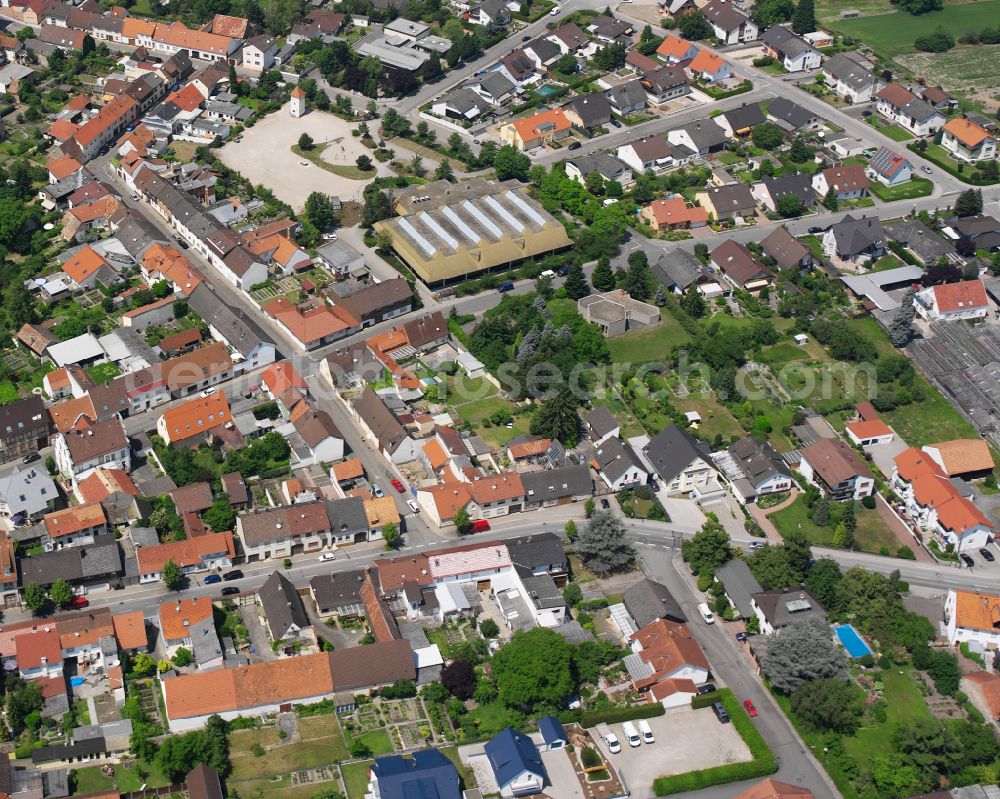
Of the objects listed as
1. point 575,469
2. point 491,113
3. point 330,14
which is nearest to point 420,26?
point 330,14

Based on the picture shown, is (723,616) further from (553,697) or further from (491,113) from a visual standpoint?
(491,113)


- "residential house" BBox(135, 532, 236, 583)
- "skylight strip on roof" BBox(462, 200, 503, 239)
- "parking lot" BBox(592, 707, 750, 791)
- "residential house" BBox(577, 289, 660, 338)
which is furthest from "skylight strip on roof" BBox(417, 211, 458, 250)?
"parking lot" BBox(592, 707, 750, 791)

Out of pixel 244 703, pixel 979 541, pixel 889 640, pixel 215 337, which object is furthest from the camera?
pixel 215 337

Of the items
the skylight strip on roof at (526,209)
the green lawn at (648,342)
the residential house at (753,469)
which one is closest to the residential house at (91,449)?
the green lawn at (648,342)

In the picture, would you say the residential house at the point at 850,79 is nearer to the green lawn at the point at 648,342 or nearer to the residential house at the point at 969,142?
the residential house at the point at 969,142

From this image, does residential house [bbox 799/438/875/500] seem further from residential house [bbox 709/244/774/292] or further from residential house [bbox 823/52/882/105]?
residential house [bbox 823/52/882/105]

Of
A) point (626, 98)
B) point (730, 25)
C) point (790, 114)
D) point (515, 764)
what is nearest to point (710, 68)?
point (730, 25)
